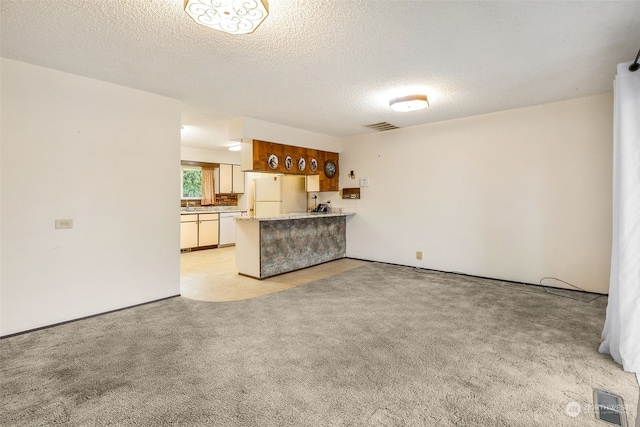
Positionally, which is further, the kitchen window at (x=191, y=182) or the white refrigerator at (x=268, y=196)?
the kitchen window at (x=191, y=182)

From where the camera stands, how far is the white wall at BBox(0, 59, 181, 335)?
2824 mm

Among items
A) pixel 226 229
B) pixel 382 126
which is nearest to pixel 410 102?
pixel 382 126

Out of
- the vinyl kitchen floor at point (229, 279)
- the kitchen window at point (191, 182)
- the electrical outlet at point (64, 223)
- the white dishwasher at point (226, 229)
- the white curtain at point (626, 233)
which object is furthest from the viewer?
the kitchen window at point (191, 182)

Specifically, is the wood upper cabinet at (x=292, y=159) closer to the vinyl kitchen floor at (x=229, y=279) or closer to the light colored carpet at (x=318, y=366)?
the vinyl kitchen floor at (x=229, y=279)

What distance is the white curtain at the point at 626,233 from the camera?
2230 millimetres

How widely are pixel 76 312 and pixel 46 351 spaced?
72 centimetres

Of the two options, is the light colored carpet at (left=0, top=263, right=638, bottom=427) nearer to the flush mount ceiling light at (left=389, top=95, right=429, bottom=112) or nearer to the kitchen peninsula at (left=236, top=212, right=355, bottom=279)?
the kitchen peninsula at (left=236, top=212, right=355, bottom=279)

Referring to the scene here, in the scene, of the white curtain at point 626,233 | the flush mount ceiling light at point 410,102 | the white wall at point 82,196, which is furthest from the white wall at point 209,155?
the white curtain at point 626,233

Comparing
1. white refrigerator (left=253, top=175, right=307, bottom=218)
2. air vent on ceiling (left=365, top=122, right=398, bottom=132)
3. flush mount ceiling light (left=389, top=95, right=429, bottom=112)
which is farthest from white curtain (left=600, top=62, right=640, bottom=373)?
white refrigerator (left=253, top=175, right=307, bottom=218)

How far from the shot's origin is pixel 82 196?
320 cm

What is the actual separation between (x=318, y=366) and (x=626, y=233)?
2446 mm

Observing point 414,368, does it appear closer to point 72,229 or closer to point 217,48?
point 217,48

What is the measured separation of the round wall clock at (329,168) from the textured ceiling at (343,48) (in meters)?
2.24

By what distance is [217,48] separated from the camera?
261cm
